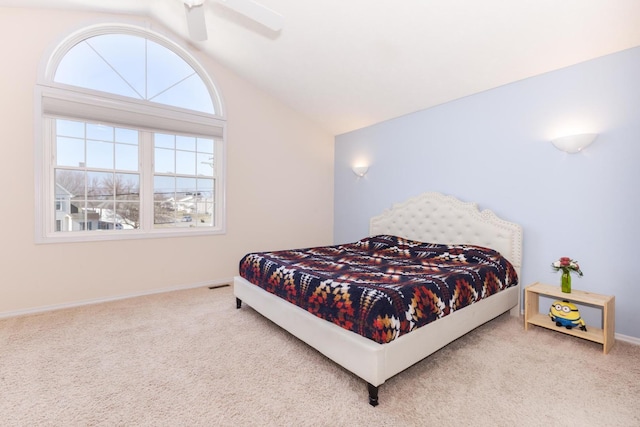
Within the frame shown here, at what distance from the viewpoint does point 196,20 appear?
2512 mm

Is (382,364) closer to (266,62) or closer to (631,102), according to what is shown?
(631,102)

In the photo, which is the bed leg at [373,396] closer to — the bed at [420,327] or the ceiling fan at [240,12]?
the bed at [420,327]

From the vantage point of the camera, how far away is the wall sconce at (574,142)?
2.73m

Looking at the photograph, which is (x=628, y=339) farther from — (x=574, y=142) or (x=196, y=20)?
Result: (x=196, y=20)

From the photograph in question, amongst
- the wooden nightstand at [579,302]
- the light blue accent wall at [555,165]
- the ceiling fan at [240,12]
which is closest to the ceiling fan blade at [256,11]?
the ceiling fan at [240,12]

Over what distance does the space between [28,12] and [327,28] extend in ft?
10.3

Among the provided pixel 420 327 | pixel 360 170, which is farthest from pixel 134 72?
pixel 420 327

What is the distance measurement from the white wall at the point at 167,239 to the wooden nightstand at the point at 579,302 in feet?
11.0

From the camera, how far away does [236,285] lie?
333 centimetres

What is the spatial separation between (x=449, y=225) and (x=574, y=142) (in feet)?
4.83

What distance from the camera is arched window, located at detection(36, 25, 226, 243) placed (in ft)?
11.0

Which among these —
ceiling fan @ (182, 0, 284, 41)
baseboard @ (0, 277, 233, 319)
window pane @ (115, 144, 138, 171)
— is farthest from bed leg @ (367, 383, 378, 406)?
window pane @ (115, 144, 138, 171)

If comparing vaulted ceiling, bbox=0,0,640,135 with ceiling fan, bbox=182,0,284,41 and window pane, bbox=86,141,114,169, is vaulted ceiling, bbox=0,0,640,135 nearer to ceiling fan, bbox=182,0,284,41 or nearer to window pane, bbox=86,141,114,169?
ceiling fan, bbox=182,0,284,41

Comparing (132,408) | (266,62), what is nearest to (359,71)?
(266,62)
